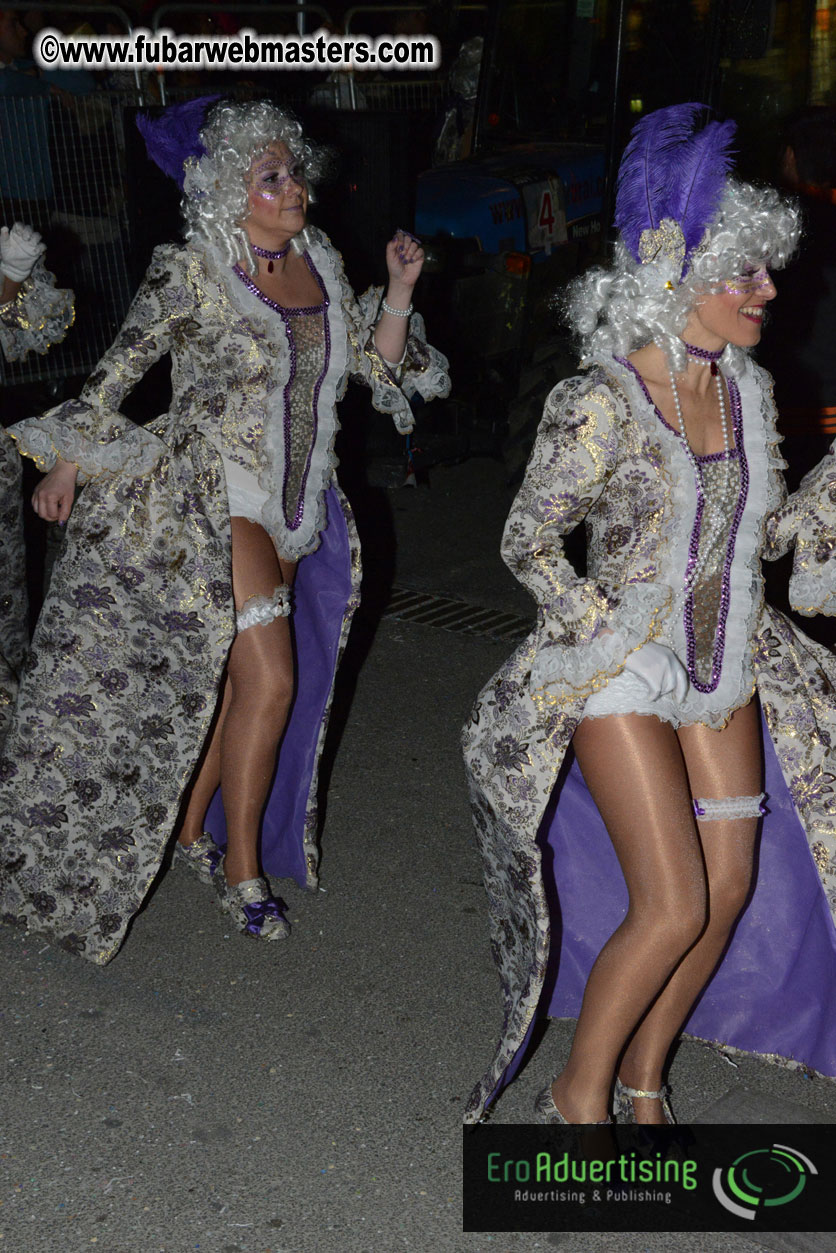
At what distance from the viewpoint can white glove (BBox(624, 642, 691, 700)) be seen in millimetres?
2668

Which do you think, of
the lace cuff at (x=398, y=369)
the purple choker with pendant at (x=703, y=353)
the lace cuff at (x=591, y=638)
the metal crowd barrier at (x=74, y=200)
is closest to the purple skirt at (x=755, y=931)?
the lace cuff at (x=591, y=638)

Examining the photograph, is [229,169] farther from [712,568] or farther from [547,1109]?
[547,1109]

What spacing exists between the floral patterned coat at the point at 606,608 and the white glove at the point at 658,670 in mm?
25

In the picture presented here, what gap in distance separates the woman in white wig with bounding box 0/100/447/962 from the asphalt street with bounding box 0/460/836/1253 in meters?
0.19

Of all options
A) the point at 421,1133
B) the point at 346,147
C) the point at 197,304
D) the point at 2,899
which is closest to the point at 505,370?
the point at 346,147

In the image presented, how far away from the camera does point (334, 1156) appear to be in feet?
10.0

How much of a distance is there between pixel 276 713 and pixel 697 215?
1.75 metres

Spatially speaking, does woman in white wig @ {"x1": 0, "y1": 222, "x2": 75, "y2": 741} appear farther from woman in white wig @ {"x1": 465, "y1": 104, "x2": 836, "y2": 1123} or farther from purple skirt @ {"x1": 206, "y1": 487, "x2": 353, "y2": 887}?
woman in white wig @ {"x1": 465, "y1": 104, "x2": 836, "y2": 1123}

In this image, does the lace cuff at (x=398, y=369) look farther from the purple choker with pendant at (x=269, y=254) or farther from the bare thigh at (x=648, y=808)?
the bare thigh at (x=648, y=808)

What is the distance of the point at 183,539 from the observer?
3.66 metres

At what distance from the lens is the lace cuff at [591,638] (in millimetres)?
2707

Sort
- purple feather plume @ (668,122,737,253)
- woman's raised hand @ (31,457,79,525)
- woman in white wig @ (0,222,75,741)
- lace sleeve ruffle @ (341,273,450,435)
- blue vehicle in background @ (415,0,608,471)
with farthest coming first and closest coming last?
blue vehicle in background @ (415,0,608,471)
woman in white wig @ (0,222,75,741)
lace sleeve ruffle @ (341,273,450,435)
woman's raised hand @ (31,457,79,525)
purple feather plume @ (668,122,737,253)

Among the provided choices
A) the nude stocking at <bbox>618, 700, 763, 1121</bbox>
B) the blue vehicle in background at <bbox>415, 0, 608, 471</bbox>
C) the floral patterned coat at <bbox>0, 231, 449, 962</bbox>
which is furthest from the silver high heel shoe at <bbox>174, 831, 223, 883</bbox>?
the blue vehicle in background at <bbox>415, 0, 608, 471</bbox>

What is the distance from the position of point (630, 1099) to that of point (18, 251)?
9.24ft
